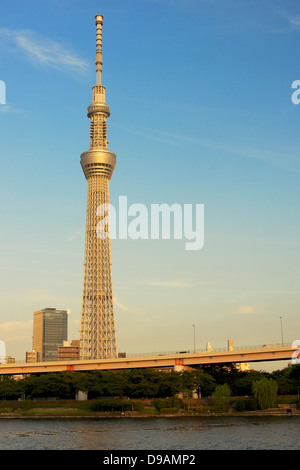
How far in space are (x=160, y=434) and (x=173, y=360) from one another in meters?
66.8

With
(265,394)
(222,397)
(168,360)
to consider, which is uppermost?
(168,360)

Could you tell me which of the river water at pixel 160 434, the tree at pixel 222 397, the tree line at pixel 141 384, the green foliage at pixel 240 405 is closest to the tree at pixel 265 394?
the green foliage at pixel 240 405

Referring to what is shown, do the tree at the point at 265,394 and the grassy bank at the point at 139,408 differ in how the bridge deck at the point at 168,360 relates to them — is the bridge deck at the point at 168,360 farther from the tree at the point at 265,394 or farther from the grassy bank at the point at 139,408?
the tree at the point at 265,394

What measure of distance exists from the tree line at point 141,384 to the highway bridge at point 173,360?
3855 mm

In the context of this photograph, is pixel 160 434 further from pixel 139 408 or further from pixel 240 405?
pixel 139 408

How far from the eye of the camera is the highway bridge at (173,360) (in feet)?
451

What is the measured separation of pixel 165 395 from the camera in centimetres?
13962

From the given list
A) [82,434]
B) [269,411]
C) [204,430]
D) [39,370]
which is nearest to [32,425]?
[82,434]

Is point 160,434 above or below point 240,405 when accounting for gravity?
below

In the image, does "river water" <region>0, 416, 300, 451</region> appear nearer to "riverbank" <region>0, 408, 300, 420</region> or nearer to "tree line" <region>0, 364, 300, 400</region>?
"riverbank" <region>0, 408, 300, 420</region>

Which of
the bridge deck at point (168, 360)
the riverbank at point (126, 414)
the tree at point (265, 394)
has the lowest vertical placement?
the riverbank at point (126, 414)

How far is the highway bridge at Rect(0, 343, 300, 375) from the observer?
137 metres

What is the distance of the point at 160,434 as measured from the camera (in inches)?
3250

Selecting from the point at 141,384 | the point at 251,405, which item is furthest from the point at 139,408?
the point at 251,405
